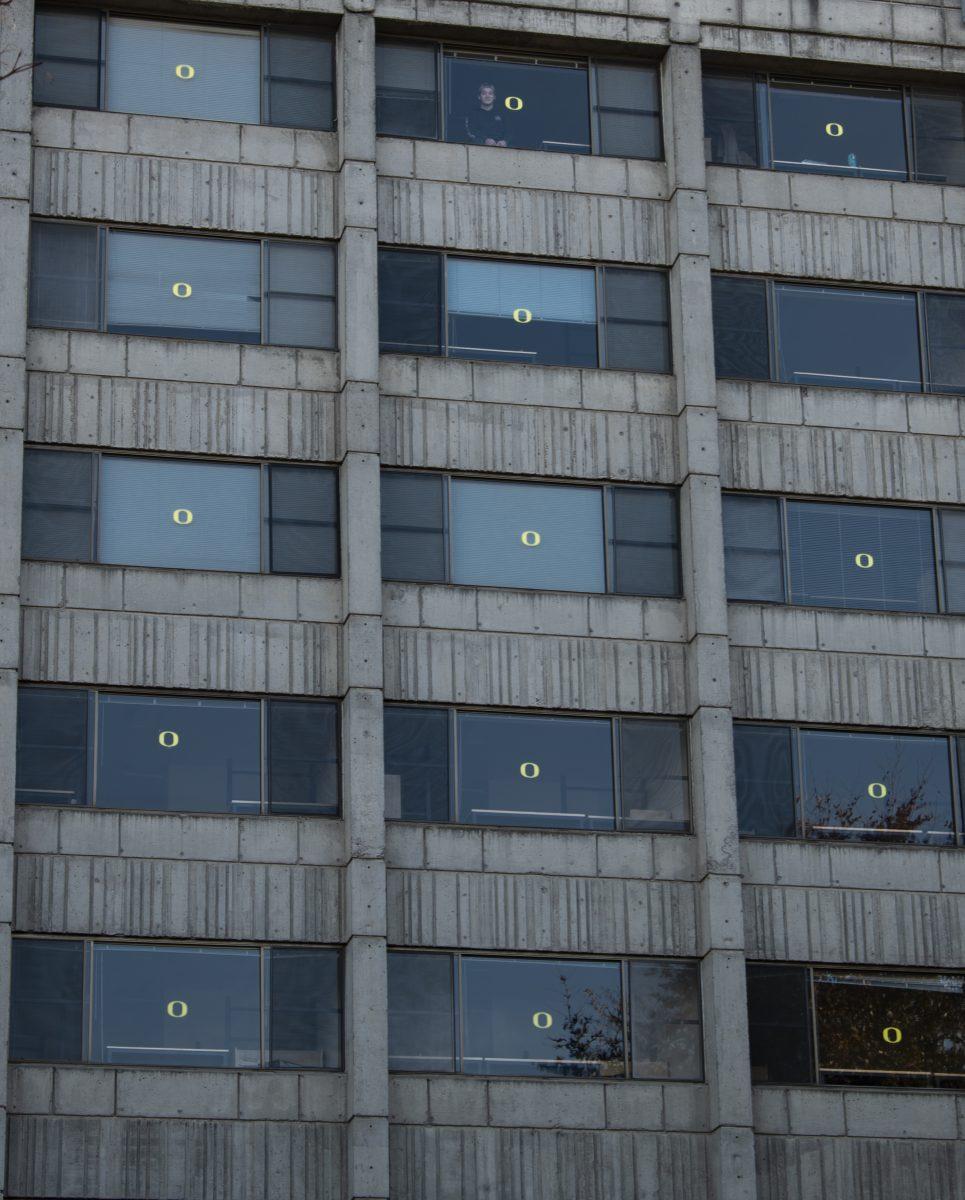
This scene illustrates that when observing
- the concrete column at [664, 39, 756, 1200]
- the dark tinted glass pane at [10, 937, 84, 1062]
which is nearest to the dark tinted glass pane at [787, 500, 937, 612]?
the concrete column at [664, 39, 756, 1200]

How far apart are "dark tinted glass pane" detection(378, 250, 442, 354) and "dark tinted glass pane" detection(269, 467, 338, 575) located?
8.14 ft

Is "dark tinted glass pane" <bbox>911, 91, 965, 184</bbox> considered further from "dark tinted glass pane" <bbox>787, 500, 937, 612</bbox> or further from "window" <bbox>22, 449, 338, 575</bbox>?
"window" <bbox>22, 449, 338, 575</bbox>

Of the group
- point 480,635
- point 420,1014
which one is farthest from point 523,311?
point 420,1014

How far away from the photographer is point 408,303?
38.3 meters

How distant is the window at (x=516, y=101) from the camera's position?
39.5 meters

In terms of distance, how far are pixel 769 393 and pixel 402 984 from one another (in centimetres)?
1089

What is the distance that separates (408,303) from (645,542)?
16.9 ft

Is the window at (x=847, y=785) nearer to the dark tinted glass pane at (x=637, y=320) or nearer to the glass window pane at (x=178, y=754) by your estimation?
the dark tinted glass pane at (x=637, y=320)

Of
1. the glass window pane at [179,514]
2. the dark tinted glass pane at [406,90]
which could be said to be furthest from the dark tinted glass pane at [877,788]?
the dark tinted glass pane at [406,90]

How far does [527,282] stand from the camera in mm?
38969

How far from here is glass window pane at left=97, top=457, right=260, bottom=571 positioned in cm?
3650

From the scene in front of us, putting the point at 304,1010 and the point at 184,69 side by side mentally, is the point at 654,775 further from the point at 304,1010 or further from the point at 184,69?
the point at 184,69

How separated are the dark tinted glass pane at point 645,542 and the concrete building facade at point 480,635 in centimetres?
38

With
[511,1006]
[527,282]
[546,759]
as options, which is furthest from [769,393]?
[511,1006]
